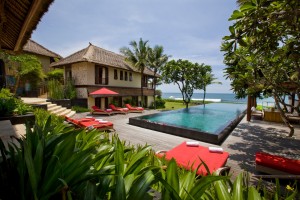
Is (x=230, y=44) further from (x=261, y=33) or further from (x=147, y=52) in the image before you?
(x=147, y=52)

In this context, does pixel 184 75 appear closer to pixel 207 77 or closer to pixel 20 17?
pixel 207 77

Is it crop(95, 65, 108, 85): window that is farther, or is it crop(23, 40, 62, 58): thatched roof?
crop(23, 40, 62, 58): thatched roof

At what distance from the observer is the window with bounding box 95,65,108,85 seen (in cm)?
2129

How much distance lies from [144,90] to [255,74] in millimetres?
21542

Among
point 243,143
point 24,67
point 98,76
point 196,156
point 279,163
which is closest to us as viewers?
point 279,163

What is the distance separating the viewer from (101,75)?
22.2 metres

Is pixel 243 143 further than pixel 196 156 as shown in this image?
Yes

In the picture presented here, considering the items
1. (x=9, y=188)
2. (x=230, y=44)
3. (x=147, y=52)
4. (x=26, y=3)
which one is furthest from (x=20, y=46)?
(x=147, y=52)

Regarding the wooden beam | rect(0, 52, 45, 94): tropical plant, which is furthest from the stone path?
rect(0, 52, 45, 94): tropical plant

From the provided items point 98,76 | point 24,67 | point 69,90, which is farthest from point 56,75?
point 98,76

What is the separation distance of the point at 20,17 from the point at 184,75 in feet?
94.3

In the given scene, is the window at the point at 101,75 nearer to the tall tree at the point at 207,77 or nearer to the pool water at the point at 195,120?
the pool water at the point at 195,120

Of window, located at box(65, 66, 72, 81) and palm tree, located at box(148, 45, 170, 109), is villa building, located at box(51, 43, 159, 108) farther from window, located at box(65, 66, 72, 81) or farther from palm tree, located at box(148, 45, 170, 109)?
palm tree, located at box(148, 45, 170, 109)

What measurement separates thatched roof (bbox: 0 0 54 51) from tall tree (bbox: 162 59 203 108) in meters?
26.5
